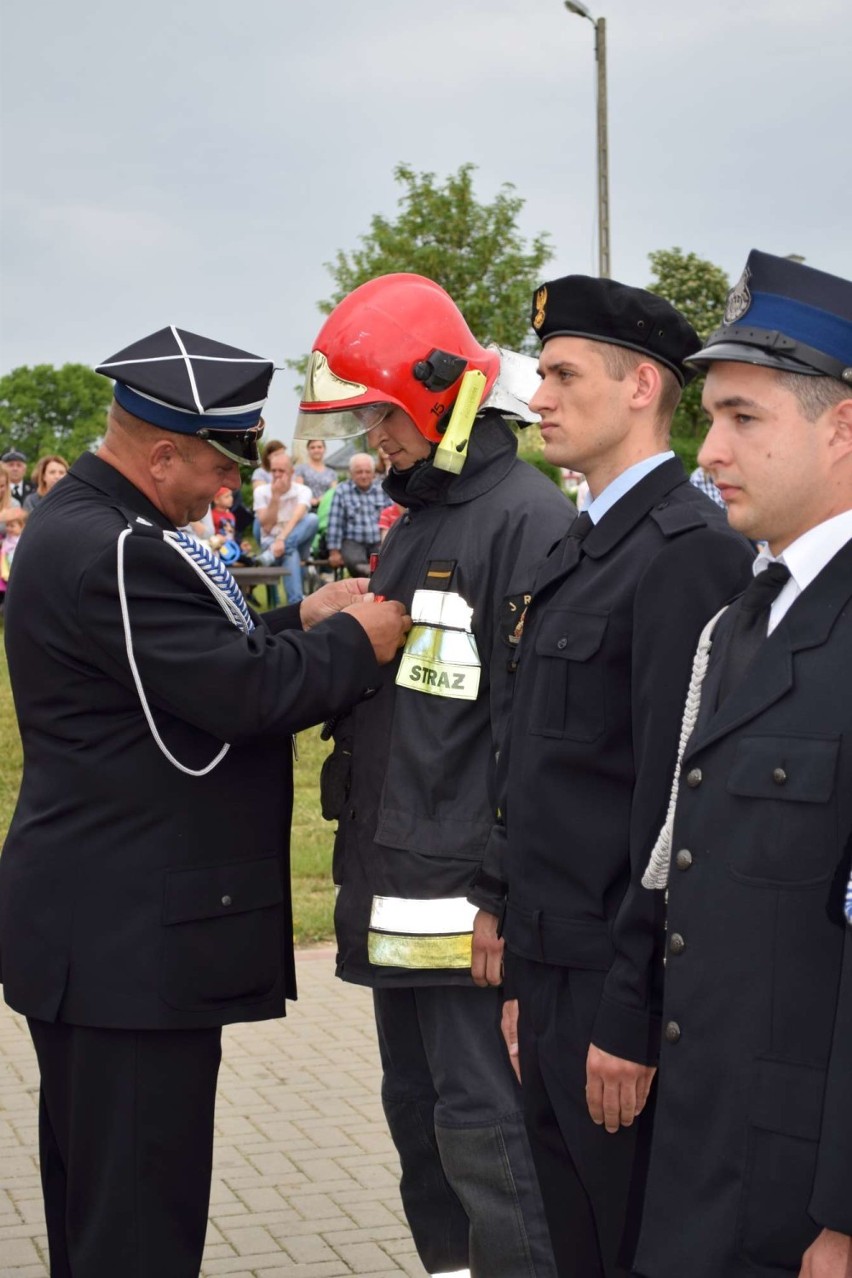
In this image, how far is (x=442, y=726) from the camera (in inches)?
136

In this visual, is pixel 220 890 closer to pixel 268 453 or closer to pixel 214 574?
pixel 214 574

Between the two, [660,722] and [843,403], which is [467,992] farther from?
[843,403]

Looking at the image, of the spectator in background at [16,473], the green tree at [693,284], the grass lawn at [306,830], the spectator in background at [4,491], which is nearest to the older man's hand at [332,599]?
the grass lawn at [306,830]

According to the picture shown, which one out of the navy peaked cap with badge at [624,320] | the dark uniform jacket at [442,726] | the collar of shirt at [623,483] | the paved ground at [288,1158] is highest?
the navy peaked cap with badge at [624,320]

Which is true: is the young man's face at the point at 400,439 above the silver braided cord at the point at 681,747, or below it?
above

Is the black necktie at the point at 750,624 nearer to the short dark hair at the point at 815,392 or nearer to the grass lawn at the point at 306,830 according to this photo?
the short dark hair at the point at 815,392

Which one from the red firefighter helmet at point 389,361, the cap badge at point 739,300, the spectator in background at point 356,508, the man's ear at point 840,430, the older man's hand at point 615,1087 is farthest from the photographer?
the spectator in background at point 356,508

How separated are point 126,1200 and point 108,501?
1.40m

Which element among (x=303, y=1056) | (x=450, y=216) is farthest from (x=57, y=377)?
(x=303, y=1056)

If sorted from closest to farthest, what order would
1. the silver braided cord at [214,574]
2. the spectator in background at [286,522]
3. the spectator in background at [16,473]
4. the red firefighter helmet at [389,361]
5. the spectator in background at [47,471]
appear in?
the silver braided cord at [214,574], the red firefighter helmet at [389,361], the spectator in background at [47,471], the spectator in background at [286,522], the spectator in background at [16,473]

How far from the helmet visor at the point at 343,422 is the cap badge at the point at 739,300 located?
1.20 meters

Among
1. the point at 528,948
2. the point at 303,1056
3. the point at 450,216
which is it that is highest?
the point at 450,216

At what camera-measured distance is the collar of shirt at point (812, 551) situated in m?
2.30

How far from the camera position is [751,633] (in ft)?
7.95
